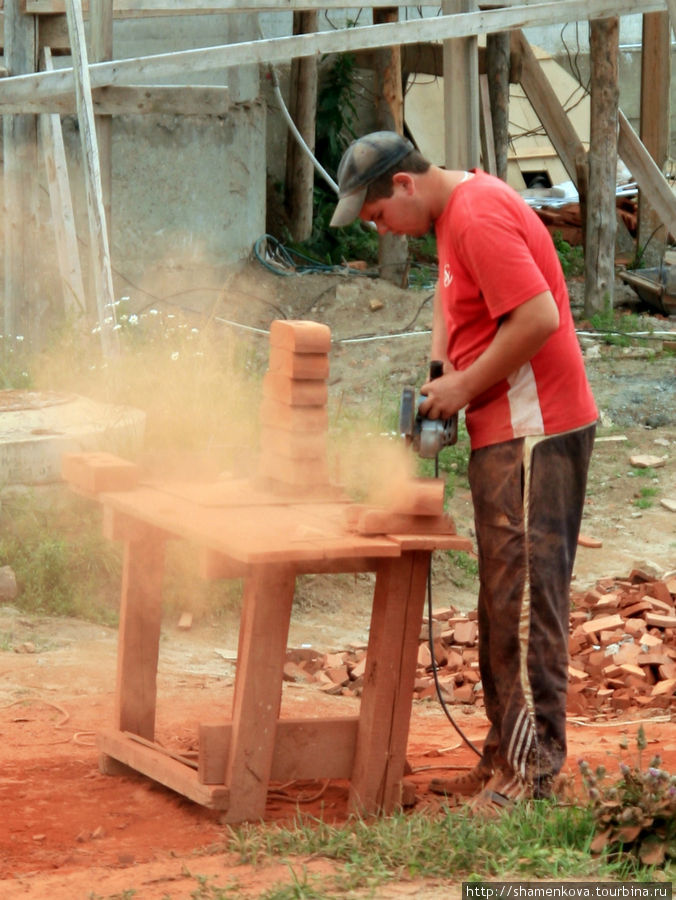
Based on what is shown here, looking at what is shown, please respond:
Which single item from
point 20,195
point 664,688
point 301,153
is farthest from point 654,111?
point 664,688

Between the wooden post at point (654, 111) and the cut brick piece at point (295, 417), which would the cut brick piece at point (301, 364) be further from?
the wooden post at point (654, 111)

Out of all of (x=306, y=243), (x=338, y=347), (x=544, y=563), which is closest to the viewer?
(x=544, y=563)

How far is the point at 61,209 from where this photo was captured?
28.6ft

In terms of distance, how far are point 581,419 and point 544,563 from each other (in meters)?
0.42

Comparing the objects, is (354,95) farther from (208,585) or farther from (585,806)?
(585,806)

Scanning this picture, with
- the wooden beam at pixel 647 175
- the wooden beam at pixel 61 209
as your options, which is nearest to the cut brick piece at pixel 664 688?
the wooden beam at pixel 61 209

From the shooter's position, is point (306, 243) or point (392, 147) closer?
point (392, 147)

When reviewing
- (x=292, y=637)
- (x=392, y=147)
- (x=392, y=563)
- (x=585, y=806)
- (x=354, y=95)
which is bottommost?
(x=292, y=637)

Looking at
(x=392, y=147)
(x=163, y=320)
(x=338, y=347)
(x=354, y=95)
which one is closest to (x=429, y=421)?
(x=392, y=147)

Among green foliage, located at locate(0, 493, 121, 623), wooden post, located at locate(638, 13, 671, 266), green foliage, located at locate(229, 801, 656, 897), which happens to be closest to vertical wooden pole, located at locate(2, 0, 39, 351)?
green foliage, located at locate(0, 493, 121, 623)

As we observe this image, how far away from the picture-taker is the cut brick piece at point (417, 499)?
3789 mm

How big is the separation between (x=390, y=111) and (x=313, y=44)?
3691 mm

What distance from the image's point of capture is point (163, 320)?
9078 mm

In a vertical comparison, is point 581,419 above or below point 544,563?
above
